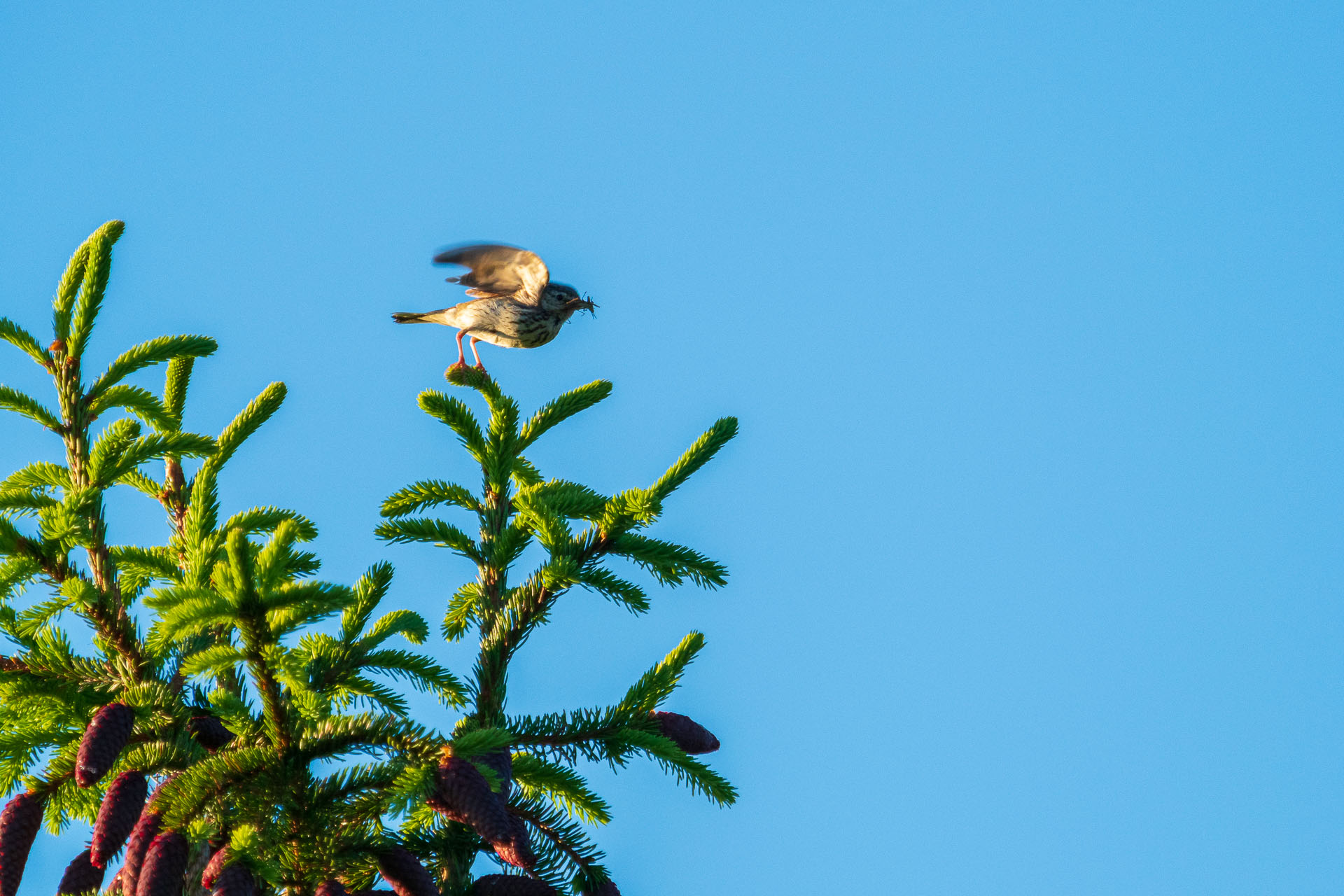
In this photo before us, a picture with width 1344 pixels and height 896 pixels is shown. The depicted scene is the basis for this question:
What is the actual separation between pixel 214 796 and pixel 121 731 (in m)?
0.29

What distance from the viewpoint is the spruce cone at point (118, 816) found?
2762mm

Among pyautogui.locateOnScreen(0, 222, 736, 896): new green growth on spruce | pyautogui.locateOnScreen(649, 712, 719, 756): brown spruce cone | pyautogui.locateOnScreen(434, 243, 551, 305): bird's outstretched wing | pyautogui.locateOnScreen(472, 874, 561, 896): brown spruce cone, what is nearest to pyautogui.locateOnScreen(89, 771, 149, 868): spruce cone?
pyautogui.locateOnScreen(0, 222, 736, 896): new green growth on spruce

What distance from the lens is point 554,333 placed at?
8859 millimetres

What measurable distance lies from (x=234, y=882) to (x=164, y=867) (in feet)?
0.69

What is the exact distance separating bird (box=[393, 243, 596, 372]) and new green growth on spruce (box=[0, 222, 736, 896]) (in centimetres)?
383

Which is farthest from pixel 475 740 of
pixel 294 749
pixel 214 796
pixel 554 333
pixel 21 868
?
pixel 554 333

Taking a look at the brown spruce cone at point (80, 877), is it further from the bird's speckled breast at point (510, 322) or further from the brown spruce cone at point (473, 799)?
the bird's speckled breast at point (510, 322)

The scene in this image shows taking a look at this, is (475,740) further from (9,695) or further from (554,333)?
(554,333)

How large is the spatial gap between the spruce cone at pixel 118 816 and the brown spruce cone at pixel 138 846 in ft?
0.08

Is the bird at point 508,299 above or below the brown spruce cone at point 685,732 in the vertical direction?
above

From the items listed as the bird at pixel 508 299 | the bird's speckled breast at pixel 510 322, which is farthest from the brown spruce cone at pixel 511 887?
the bird's speckled breast at pixel 510 322

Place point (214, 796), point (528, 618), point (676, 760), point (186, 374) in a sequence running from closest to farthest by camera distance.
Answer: point (214, 796)
point (676, 760)
point (528, 618)
point (186, 374)

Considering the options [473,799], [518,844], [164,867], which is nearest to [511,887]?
[518,844]

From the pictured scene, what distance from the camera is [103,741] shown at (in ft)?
9.39
